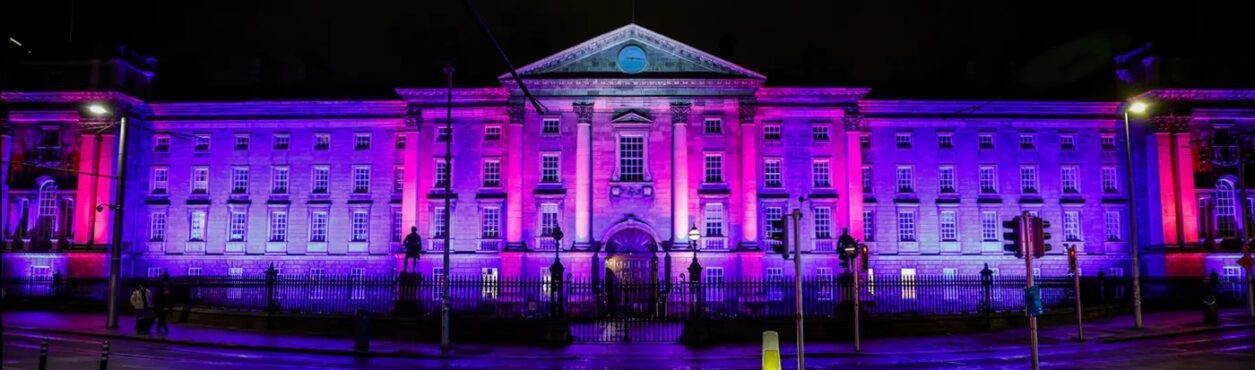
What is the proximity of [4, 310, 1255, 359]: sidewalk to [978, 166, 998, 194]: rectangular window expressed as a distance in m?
17.0

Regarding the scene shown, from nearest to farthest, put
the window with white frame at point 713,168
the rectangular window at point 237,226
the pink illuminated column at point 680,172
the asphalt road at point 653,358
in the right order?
the asphalt road at point 653,358 < the pink illuminated column at point 680,172 < the window with white frame at point 713,168 < the rectangular window at point 237,226

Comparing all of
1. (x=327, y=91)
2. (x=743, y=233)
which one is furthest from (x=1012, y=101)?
(x=327, y=91)

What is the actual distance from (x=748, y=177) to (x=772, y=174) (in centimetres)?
223

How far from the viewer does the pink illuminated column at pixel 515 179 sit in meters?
43.8

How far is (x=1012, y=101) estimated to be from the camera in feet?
154

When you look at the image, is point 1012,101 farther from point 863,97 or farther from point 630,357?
point 630,357

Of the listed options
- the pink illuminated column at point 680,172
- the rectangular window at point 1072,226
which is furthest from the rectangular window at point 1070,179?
the pink illuminated column at point 680,172

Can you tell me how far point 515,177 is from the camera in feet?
145

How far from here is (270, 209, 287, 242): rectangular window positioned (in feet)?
155

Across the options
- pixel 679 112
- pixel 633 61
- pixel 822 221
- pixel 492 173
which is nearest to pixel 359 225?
pixel 492 173

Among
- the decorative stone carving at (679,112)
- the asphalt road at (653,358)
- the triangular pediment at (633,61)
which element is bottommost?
the asphalt road at (653,358)

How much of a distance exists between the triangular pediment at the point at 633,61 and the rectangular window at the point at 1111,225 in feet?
69.8

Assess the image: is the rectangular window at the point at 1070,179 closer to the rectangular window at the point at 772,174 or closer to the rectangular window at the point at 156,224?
the rectangular window at the point at 772,174

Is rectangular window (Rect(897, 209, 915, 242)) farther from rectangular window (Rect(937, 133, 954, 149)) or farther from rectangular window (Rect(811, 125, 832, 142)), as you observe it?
rectangular window (Rect(811, 125, 832, 142))
